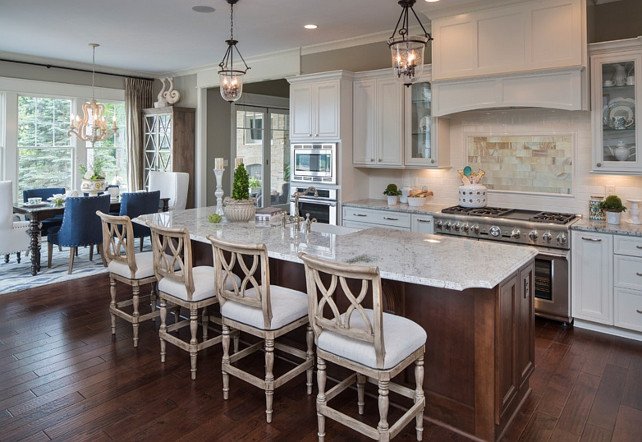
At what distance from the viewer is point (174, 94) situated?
26.3ft

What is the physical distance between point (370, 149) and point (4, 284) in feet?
14.4

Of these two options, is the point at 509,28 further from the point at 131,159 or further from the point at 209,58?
the point at 131,159

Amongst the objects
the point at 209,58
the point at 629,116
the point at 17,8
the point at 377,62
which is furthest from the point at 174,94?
the point at 629,116

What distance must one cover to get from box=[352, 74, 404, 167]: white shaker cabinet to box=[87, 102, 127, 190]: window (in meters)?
4.95

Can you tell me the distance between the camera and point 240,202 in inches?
147

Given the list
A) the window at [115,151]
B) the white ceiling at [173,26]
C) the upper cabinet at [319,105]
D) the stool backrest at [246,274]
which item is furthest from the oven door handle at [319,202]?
the window at [115,151]

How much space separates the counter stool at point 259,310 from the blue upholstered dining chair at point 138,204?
12.1ft

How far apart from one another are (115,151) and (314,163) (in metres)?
4.60

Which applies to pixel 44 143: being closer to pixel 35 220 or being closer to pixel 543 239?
pixel 35 220

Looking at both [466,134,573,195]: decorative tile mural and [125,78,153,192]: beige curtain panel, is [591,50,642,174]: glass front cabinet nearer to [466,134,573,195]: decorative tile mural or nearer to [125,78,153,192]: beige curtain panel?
[466,134,573,195]: decorative tile mural

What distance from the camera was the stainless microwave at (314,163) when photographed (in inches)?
214

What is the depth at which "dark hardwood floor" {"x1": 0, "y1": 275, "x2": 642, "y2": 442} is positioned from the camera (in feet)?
8.02

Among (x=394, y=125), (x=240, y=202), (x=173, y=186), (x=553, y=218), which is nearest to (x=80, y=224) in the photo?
(x=173, y=186)

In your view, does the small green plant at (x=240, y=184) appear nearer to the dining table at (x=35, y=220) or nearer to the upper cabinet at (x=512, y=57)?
the upper cabinet at (x=512, y=57)
